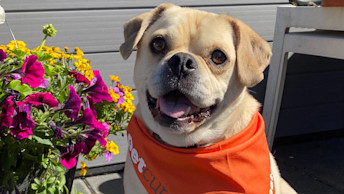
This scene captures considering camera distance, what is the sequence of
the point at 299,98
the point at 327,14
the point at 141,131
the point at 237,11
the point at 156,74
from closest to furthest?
the point at 156,74, the point at 141,131, the point at 327,14, the point at 237,11, the point at 299,98

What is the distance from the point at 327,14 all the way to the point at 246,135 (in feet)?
4.73

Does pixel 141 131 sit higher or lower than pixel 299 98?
higher

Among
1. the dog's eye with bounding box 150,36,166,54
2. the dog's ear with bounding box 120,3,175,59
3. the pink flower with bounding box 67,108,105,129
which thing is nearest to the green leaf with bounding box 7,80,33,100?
the pink flower with bounding box 67,108,105,129

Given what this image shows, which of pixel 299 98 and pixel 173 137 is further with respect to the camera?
pixel 299 98

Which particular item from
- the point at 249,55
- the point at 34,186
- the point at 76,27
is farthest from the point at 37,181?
the point at 76,27

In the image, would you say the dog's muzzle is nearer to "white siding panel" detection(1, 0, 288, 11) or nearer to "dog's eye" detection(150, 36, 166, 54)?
"dog's eye" detection(150, 36, 166, 54)

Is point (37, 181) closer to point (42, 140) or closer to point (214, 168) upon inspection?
point (42, 140)

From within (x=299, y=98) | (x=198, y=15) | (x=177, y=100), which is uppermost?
(x=198, y=15)

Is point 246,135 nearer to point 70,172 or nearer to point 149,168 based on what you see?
point 149,168

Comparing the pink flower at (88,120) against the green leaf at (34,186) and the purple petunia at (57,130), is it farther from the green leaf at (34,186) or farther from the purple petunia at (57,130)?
the green leaf at (34,186)

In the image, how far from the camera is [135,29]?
2.24 metres

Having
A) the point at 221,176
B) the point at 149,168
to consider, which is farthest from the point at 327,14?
the point at 149,168

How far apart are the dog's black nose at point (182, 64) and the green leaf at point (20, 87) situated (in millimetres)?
680

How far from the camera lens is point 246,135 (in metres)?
2.25
